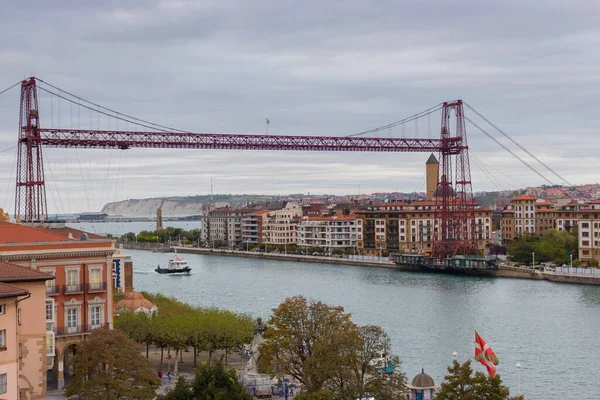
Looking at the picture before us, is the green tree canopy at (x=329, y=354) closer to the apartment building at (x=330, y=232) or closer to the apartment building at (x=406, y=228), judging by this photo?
the apartment building at (x=406, y=228)

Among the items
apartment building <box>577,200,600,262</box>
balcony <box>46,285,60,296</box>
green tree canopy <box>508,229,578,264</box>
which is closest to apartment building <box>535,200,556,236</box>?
green tree canopy <box>508,229,578,264</box>

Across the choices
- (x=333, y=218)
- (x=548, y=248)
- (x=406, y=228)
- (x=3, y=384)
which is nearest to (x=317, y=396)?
(x=3, y=384)

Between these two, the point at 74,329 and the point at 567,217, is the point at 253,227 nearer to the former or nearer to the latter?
the point at 567,217

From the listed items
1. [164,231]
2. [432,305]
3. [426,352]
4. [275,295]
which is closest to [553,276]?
[432,305]

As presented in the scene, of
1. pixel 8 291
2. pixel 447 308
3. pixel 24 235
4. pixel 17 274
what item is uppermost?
pixel 24 235

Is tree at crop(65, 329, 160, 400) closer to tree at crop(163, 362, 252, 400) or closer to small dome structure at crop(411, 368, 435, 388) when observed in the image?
tree at crop(163, 362, 252, 400)

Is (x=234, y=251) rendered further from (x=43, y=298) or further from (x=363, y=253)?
(x=43, y=298)

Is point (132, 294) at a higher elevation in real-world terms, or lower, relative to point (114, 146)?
lower
